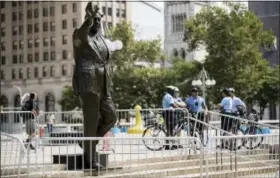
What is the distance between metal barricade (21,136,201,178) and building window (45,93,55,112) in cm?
6932

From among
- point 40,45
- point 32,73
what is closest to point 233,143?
point 40,45

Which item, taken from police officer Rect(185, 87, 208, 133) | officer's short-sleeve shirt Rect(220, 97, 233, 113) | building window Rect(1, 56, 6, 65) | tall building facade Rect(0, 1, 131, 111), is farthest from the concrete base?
building window Rect(1, 56, 6, 65)

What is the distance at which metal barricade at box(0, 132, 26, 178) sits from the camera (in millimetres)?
8420

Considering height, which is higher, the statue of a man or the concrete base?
the statue of a man

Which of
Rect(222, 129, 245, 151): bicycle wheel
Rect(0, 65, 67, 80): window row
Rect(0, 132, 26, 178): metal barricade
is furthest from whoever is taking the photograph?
Rect(0, 65, 67, 80): window row

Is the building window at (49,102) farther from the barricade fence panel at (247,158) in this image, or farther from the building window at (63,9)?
the barricade fence panel at (247,158)

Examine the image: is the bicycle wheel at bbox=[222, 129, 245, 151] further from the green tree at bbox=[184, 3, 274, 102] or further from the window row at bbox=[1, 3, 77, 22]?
the window row at bbox=[1, 3, 77, 22]

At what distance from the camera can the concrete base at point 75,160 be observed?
29.3 feet

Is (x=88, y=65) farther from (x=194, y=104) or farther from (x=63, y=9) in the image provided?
(x=63, y=9)

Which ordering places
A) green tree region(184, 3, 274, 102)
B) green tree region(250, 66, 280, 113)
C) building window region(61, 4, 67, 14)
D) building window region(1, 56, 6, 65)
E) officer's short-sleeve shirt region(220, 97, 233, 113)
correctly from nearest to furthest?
officer's short-sleeve shirt region(220, 97, 233, 113)
green tree region(184, 3, 274, 102)
green tree region(250, 66, 280, 113)
building window region(61, 4, 67, 14)
building window region(1, 56, 6, 65)

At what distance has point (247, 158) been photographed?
30.9ft

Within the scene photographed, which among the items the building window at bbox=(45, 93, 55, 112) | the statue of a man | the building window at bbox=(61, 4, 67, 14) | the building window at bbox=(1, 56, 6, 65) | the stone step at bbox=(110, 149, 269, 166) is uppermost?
the building window at bbox=(61, 4, 67, 14)

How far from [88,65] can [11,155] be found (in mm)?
1851

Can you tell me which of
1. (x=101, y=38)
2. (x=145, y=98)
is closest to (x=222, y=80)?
(x=145, y=98)
